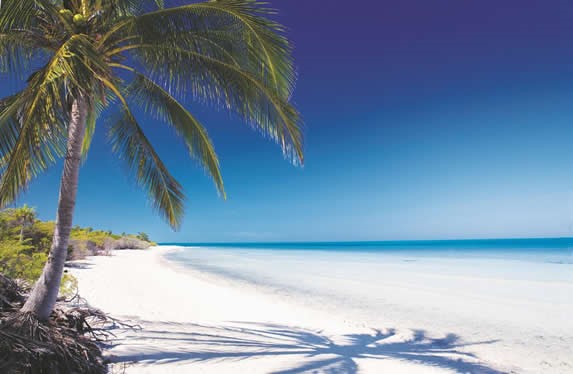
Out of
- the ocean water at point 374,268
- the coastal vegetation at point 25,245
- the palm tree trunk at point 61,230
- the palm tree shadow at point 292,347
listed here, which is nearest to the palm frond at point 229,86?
the palm tree trunk at point 61,230

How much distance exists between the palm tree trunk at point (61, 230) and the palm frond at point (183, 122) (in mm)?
1716

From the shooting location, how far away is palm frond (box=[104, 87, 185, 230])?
4854 millimetres

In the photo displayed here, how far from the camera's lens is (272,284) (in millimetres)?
11312

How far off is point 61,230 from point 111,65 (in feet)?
6.39

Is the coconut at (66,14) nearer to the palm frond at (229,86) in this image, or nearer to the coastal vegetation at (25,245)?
the palm frond at (229,86)

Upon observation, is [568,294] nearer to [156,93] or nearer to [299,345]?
[299,345]

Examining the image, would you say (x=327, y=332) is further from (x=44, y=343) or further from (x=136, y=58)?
(x=136, y=58)

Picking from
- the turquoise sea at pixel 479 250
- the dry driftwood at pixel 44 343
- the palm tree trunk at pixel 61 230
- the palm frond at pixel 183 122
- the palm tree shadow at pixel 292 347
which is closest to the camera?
the dry driftwood at pixel 44 343

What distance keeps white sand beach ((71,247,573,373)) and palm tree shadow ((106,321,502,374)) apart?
1 centimetres

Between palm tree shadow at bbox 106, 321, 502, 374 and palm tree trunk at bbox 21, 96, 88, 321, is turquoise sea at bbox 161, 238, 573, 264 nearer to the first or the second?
palm tree shadow at bbox 106, 321, 502, 374

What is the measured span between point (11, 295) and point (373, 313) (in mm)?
6517

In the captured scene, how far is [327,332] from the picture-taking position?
5156 millimetres

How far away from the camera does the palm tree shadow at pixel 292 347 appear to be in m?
3.60

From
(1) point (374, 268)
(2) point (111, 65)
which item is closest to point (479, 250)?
(1) point (374, 268)
